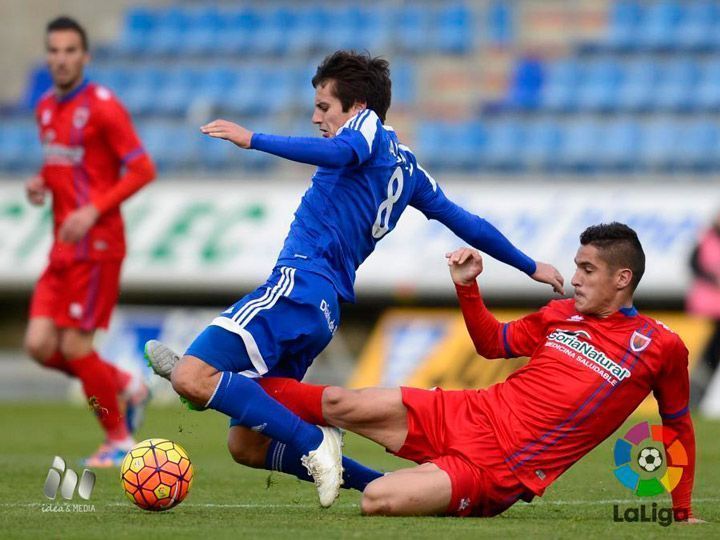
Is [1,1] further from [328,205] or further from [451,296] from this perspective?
[328,205]

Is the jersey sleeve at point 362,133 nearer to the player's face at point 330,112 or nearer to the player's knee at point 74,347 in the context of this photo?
the player's face at point 330,112

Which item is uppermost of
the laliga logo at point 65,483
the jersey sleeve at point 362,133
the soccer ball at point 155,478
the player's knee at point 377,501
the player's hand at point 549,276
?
the jersey sleeve at point 362,133

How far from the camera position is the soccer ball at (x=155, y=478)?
5770 mm

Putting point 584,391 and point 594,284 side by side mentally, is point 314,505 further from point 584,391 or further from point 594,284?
point 594,284

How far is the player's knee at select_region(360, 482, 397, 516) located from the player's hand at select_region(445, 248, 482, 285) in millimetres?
981

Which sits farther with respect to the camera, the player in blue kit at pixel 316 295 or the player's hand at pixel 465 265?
the player's hand at pixel 465 265

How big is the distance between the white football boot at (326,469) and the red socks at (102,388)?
3.12 meters

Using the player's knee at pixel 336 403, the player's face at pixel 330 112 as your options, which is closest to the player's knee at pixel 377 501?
the player's knee at pixel 336 403

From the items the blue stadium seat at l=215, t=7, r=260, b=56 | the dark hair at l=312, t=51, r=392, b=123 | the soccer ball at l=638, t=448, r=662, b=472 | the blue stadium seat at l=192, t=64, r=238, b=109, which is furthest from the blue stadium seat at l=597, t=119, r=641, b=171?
the dark hair at l=312, t=51, r=392, b=123

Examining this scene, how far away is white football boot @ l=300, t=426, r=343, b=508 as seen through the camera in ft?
18.4

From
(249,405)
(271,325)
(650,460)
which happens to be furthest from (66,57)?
(650,460)

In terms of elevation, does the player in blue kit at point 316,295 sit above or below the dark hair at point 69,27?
below

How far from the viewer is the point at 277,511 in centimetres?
Answer: 606

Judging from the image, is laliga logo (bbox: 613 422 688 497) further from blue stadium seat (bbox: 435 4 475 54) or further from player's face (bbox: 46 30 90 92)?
blue stadium seat (bbox: 435 4 475 54)
